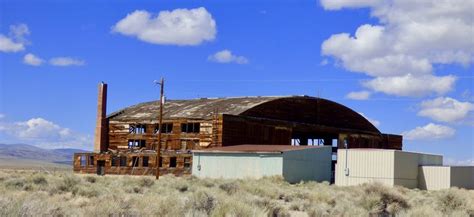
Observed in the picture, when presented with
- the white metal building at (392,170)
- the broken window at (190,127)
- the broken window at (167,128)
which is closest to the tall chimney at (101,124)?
the broken window at (167,128)

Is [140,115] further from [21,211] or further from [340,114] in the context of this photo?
[21,211]

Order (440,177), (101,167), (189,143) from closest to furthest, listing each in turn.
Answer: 1. (440,177)
2. (189,143)
3. (101,167)

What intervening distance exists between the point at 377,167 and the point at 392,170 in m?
1.06

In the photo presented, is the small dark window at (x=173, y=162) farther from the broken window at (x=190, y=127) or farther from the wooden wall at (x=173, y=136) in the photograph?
the broken window at (x=190, y=127)

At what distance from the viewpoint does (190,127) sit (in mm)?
54938

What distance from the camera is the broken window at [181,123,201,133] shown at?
5419 centimetres

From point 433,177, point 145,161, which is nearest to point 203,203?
point 433,177

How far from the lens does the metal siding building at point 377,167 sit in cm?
4378

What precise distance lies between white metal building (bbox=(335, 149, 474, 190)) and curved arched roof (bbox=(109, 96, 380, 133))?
1123 centimetres

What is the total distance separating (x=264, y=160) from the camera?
44344mm

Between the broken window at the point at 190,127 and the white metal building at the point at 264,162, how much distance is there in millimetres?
5024

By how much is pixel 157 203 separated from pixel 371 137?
52564 millimetres

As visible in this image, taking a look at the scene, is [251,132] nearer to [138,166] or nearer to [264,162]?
[264,162]

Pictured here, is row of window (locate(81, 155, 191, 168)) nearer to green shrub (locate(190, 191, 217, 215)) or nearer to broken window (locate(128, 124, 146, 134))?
broken window (locate(128, 124, 146, 134))
